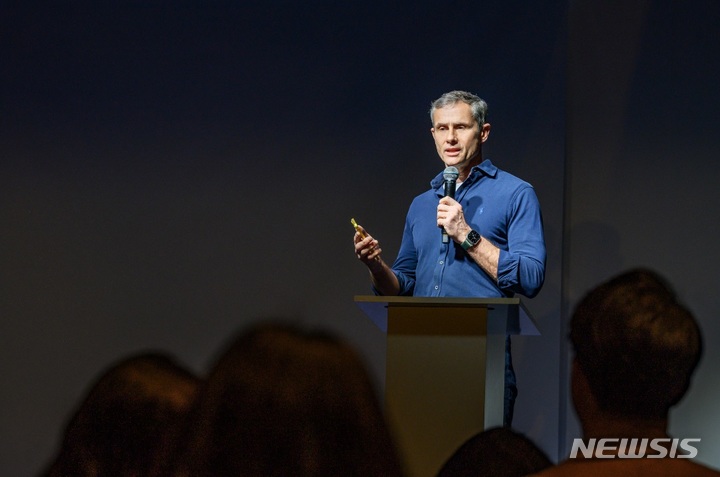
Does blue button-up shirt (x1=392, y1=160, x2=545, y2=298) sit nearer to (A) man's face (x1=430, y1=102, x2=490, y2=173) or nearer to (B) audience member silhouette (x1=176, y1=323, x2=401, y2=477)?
(A) man's face (x1=430, y1=102, x2=490, y2=173)

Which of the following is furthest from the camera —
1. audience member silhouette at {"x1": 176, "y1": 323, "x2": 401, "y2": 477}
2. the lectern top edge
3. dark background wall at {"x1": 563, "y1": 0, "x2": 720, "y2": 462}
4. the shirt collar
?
dark background wall at {"x1": 563, "y1": 0, "x2": 720, "y2": 462}

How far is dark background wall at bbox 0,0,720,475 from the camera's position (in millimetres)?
→ 4656

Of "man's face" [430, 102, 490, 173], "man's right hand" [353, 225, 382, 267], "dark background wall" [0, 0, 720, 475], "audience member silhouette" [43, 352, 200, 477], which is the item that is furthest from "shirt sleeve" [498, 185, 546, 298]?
"audience member silhouette" [43, 352, 200, 477]

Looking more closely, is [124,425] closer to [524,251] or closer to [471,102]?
[524,251]

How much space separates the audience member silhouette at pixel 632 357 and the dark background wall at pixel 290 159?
3212mm

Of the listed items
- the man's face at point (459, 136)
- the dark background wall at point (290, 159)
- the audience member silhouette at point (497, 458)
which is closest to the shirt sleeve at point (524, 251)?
the man's face at point (459, 136)

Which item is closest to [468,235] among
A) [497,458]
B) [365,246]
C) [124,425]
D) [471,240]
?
[471,240]

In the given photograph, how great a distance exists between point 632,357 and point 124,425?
0.71 meters

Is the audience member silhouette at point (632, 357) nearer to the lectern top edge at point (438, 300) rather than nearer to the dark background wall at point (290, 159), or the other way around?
the lectern top edge at point (438, 300)

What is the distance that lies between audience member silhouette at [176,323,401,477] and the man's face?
2423mm

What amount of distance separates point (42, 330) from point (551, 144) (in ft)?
8.81

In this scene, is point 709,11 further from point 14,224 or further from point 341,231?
point 14,224

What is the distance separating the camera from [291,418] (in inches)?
39.8

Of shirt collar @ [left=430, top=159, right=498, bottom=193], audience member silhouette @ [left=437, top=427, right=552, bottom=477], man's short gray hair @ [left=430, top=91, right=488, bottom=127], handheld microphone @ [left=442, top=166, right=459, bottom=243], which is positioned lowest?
audience member silhouette @ [left=437, top=427, right=552, bottom=477]
